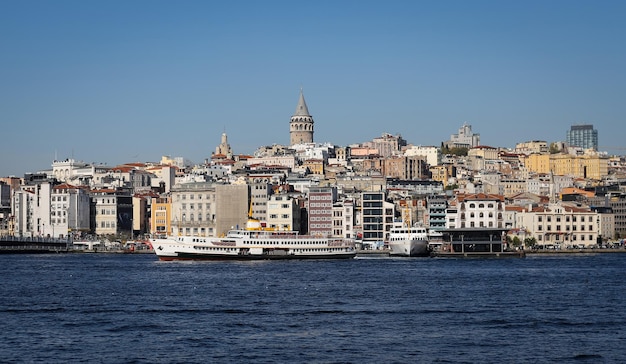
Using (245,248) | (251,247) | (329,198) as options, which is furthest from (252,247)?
(329,198)

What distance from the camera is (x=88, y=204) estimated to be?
12319 centimetres

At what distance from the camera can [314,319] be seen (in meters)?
34.0

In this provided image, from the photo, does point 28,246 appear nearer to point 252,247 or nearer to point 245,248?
point 245,248

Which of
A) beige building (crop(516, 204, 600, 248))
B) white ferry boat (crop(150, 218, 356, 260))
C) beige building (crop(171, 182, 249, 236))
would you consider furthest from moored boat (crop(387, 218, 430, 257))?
beige building (crop(516, 204, 600, 248))

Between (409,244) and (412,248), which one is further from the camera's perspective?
(409,244)

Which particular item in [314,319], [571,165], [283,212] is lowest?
[314,319]

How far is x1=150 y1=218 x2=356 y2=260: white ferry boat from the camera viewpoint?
78500 mm

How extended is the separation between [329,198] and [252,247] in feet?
87.7

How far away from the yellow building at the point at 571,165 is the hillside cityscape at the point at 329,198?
142 millimetres

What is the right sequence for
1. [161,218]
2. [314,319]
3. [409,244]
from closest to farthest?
[314,319] → [409,244] → [161,218]

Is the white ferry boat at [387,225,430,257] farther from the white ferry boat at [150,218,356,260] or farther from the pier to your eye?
A: the pier

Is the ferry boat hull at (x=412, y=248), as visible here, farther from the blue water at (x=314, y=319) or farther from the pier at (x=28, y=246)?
the pier at (x=28, y=246)

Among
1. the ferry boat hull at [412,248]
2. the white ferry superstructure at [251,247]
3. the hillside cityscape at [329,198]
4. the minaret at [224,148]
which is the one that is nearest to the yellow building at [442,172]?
the hillside cityscape at [329,198]

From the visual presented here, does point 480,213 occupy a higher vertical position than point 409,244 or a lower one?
higher
